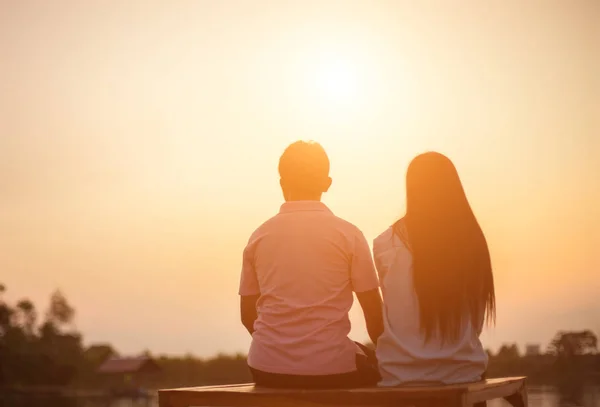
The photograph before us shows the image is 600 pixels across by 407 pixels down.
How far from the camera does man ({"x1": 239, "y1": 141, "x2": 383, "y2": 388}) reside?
344 centimetres

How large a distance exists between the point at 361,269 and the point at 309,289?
0.24 m

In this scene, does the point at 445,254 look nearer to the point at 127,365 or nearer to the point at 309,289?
the point at 309,289

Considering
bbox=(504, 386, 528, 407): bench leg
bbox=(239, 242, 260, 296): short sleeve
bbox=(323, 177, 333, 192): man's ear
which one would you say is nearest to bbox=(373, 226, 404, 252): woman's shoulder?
bbox=(323, 177, 333, 192): man's ear

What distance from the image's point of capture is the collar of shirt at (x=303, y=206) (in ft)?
11.7

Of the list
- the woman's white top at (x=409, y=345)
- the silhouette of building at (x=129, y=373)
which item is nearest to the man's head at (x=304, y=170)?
the woman's white top at (x=409, y=345)

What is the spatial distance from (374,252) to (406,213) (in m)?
0.23

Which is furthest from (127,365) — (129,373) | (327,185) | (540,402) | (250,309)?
(327,185)

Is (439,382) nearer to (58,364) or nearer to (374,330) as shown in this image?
(374,330)

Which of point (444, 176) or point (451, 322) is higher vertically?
point (444, 176)

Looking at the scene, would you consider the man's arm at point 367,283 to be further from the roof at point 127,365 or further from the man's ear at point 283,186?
the roof at point 127,365

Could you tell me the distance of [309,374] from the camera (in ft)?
11.1

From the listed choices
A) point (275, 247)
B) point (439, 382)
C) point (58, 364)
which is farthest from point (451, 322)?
point (58, 364)

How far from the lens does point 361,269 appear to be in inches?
139

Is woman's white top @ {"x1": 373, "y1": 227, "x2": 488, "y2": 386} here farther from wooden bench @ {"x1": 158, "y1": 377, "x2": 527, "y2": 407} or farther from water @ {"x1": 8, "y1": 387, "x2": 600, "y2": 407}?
water @ {"x1": 8, "y1": 387, "x2": 600, "y2": 407}
